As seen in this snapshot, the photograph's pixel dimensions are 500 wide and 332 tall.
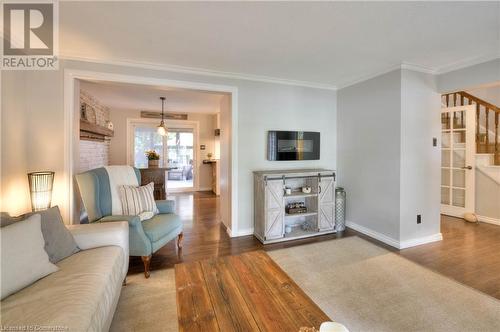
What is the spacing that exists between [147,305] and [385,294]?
2.07 metres

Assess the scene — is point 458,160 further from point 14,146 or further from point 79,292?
point 14,146

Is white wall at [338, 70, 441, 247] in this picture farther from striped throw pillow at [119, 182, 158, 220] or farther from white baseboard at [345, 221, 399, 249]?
striped throw pillow at [119, 182, 158, 220]

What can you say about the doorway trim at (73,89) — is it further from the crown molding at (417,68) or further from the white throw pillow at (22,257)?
the crown molding at (417,68)

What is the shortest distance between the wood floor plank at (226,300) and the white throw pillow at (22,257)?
1012 mm

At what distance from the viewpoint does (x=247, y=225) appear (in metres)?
3.49

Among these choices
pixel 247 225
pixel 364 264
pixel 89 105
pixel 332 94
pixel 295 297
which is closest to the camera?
pixel 295 297

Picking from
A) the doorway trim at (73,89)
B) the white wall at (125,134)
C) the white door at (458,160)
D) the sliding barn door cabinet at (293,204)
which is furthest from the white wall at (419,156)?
the white wall at (125,134)

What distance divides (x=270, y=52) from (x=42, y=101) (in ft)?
8.76

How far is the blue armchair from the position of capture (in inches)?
89.0

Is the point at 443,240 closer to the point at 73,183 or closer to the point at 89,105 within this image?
the point at 73,183

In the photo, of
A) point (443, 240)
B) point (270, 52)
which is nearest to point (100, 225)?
point (270, 52)

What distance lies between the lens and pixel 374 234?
10.9 ft

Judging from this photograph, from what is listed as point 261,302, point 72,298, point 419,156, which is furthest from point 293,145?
point 72,298

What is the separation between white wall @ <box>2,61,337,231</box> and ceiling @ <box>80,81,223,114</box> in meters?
0.88
